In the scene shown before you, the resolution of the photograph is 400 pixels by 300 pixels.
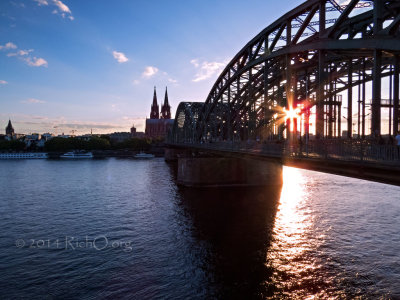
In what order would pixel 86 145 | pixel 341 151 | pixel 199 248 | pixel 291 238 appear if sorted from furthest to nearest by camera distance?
pixel 86 145, pixel 291 238, pixel 199 248, pixel 341 151

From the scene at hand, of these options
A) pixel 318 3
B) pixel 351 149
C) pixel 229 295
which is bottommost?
pixel 229 295

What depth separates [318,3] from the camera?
86.4ft

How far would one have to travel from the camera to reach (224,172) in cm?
5038

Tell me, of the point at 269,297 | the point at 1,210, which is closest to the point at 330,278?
the point at 269,297

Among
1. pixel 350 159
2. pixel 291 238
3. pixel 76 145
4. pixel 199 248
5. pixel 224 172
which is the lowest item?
pixel 199 248

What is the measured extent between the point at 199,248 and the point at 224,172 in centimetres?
2910

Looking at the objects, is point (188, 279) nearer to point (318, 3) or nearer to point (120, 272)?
point (120, 272)

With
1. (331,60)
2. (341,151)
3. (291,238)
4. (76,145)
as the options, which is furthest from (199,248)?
(76,145)

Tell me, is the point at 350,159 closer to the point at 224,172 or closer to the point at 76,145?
the point at 224,172

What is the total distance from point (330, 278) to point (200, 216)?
15929 millimetres

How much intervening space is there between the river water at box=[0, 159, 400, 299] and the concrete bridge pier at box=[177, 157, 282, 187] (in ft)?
35.9

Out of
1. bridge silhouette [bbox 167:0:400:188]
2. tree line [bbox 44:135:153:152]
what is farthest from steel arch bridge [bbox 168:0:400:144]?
tree line [bbox 44:135:153:152]

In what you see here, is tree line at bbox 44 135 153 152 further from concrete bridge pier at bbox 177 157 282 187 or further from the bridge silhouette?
the bridge silhouette

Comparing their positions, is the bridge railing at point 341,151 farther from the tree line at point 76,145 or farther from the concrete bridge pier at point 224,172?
the tree line at point 76,145
